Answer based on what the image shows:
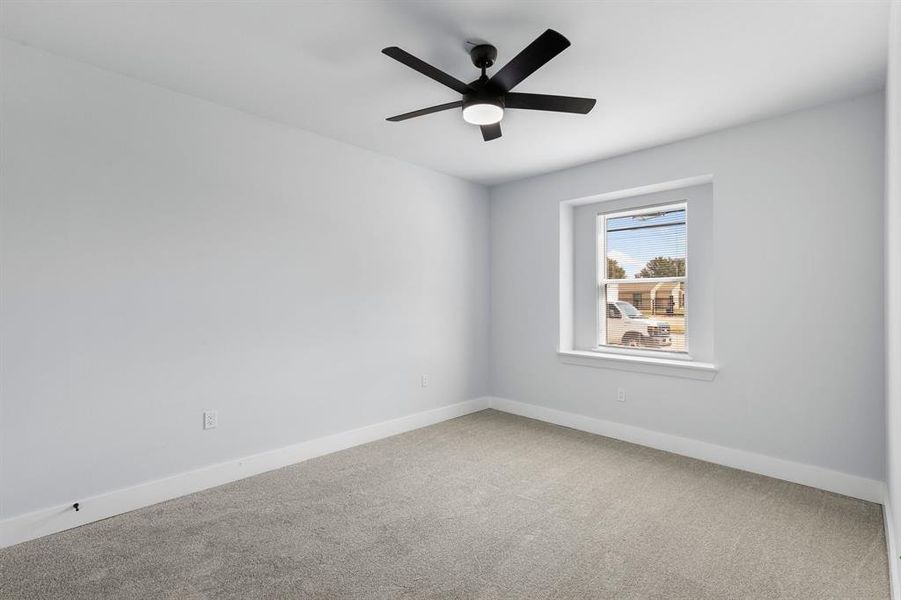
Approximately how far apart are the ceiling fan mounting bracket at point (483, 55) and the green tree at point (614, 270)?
2.61 m

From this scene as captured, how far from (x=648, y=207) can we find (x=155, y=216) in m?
3.83

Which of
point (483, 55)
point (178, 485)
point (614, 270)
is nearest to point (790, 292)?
point (614, 270)

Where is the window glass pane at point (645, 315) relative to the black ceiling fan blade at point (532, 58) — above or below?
below

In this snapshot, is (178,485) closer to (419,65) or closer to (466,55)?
(419,65)

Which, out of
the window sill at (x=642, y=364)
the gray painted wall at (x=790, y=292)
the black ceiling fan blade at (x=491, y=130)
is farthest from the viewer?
the window sill at (x=642, y=364)

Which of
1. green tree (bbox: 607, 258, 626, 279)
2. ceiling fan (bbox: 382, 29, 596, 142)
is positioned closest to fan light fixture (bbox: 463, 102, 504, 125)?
ceiling fan (bbox: 382, 29, 596, 142)

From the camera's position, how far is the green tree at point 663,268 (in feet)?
12.9

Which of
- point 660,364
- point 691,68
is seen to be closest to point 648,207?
point 660,364

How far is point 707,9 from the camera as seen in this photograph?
2.01 meters

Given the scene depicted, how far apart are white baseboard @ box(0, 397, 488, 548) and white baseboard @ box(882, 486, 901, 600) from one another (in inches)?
126

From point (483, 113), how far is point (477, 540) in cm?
220

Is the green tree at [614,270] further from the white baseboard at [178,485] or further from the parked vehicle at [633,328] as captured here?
the white baseboard at [178,485]

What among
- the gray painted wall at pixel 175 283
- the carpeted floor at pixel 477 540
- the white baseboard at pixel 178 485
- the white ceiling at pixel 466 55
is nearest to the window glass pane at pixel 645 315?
the carpeted floor at pixel 477 540

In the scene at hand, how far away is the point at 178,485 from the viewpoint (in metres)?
2.82
